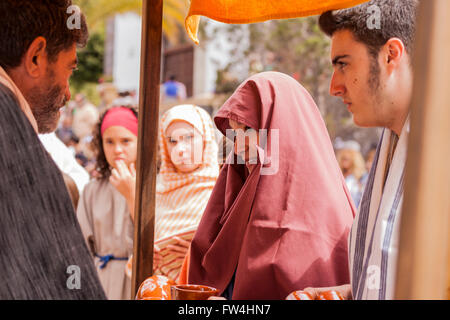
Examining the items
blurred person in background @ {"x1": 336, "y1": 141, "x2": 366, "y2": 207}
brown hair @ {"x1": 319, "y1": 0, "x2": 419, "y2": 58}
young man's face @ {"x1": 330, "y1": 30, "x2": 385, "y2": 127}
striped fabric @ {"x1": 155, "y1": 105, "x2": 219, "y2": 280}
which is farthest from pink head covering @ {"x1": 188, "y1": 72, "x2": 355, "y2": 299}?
blurred person in background @ {"x1": 336, "y1": 141, "x2": 366, "y2": 207}

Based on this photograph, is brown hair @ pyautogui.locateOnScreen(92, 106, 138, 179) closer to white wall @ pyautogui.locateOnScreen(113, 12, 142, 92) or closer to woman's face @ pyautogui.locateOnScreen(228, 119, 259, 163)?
woman's face @ pyautogui.locateOnScreen(228, 119, 259, 163)

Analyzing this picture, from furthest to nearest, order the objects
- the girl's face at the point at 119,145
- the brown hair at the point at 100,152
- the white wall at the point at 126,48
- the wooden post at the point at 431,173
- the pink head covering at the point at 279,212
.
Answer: the white wall at the point at 126,48 < the brown hair at the point at 100,152 < the girl's face at the point at 119,145 < the pink head covering at the point at 279,212 < the wooden post at the point at 431,173

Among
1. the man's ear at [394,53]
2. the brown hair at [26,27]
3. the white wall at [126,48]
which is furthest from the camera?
the white wall at [126,48]

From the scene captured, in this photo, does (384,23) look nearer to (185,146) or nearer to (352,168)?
(185,146)

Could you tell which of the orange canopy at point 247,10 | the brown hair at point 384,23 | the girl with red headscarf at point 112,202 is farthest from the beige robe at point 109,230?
the brown hair at point 384,23

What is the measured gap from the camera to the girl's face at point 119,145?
118 inches

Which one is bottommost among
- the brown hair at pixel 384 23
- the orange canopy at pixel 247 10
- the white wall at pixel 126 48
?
the brown hair at pixel 384 23

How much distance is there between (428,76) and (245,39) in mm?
9422

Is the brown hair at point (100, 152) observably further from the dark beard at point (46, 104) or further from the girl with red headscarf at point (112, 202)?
the dark beard at point (46, 104)

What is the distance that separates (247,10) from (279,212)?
756 mm

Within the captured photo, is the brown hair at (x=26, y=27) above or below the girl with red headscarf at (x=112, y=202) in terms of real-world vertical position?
above

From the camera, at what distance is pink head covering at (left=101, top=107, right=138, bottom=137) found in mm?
3105

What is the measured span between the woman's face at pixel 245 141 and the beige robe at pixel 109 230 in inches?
43.4

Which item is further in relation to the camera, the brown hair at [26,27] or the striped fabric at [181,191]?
the striped fabric at [181,191]
